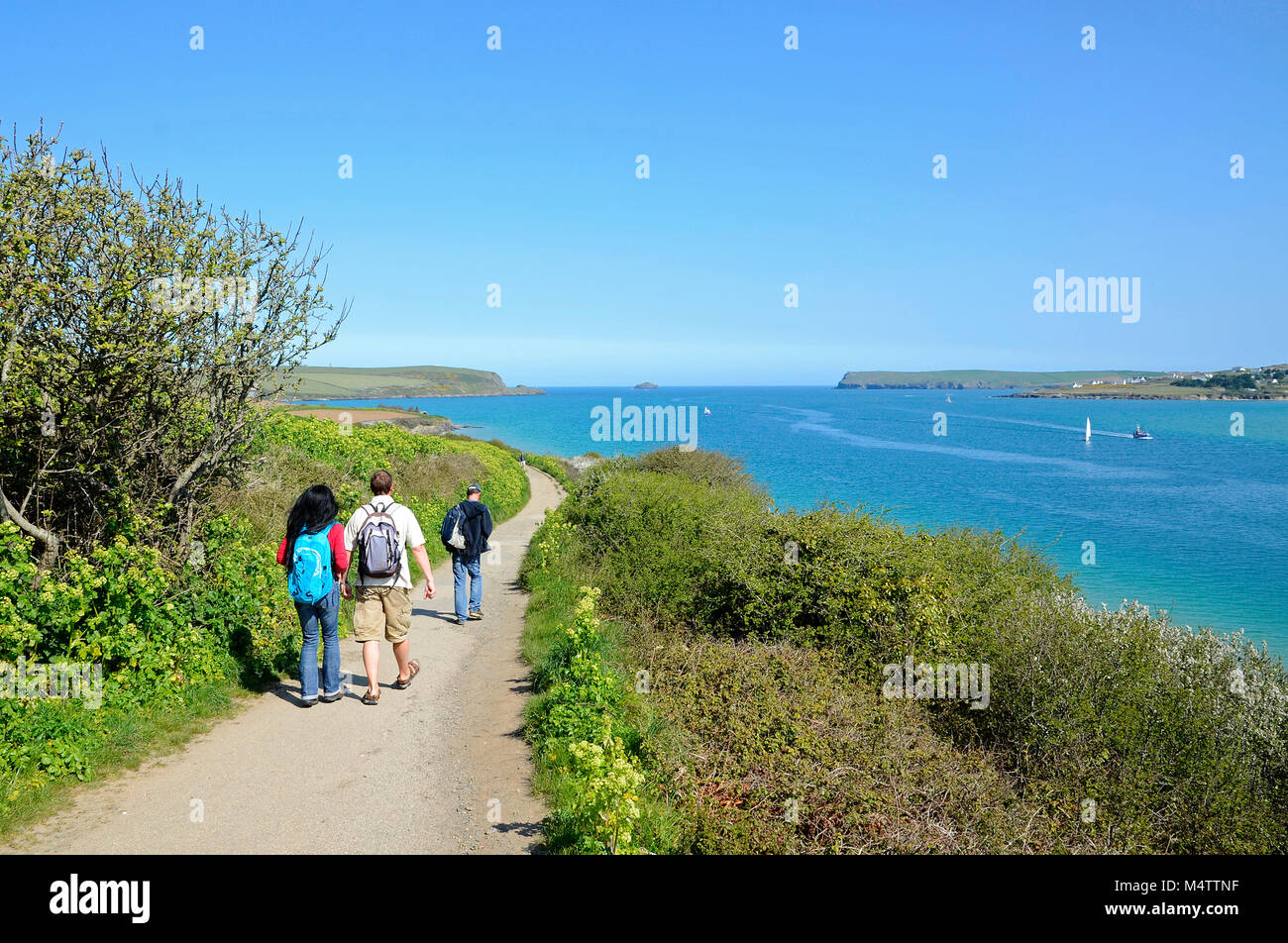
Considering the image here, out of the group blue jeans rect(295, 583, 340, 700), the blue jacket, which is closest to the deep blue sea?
the blue jacket

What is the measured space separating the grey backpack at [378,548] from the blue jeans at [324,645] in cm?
36

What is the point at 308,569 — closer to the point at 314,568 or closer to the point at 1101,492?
the point at 314,568

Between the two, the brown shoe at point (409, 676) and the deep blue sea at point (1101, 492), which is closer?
the brown shoe at point (409, 676)

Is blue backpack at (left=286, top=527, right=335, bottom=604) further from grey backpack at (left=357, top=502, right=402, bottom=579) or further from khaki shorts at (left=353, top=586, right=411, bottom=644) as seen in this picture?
khaki shorts at (left=353, top=586, right=411, bottom=644)

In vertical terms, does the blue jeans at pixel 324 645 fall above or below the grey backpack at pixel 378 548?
below

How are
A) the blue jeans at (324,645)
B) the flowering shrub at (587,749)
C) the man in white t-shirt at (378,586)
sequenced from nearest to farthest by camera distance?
the flowering shrub at (587,749)
the blue jeans at (324,645)
the man in white t-shirt at (378,586)

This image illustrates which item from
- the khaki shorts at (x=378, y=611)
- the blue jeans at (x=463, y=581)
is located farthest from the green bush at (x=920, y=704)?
the khaki shorts at (x=378, y=611)

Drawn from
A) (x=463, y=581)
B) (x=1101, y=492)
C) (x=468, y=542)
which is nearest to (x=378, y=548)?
(x=468, y=542)

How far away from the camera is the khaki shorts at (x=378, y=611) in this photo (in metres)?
7.37

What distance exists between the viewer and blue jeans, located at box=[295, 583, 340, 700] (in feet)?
22.9

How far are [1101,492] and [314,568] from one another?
55158 millimetres

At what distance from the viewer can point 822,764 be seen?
5.46 metres

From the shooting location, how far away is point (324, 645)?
721cm

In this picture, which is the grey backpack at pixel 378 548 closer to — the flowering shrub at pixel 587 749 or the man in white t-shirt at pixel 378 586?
the man in white t-shirt at pixel 378 586
